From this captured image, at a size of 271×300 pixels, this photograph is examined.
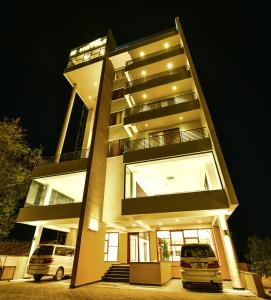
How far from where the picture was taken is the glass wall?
43.7 feet

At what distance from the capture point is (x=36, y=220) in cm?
1191

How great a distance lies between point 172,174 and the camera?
1341cm

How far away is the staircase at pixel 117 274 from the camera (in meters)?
11.0

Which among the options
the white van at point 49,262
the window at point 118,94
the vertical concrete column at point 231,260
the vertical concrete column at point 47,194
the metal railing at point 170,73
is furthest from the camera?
the window at point 118,94

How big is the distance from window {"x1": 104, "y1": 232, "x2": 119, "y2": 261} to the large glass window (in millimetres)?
3766

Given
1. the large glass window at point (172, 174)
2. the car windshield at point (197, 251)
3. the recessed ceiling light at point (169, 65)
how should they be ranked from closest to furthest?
the car windshield at point (197, 251)
the large glass window at point (172, 174)
the recessed ceiling light at point (169, 65)

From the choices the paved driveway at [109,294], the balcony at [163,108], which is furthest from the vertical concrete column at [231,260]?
the balcony at [163,108]

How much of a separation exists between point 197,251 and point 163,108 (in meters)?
9.47

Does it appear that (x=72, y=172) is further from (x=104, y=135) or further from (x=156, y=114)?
(x=156, y=114)

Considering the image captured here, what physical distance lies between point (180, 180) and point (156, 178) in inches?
78.3

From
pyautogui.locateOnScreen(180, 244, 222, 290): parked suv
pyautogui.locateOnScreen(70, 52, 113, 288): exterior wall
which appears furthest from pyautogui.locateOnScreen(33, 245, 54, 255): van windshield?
pyautogui.locateOnScreen(180, 244, 222, 290): parked suv

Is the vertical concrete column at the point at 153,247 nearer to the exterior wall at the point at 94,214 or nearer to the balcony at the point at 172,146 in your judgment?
the exterior wall at the point at 94,214

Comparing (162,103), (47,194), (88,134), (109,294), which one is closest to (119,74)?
(162,103)

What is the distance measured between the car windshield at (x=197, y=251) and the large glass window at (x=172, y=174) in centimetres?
355
